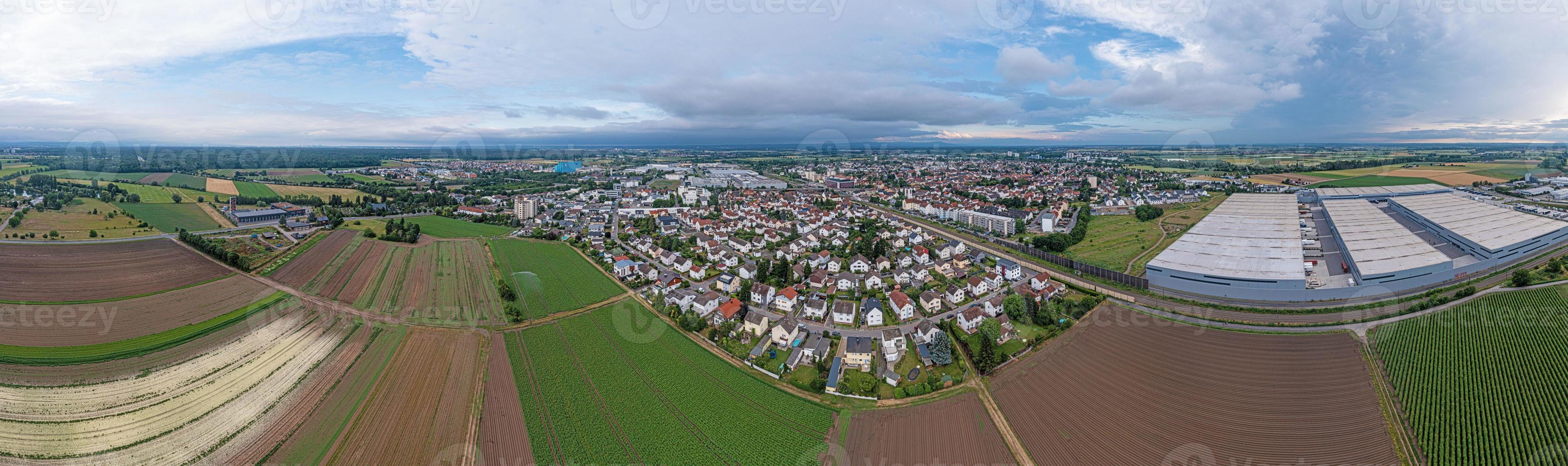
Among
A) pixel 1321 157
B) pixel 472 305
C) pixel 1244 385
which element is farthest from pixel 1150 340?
pixel 1321 157

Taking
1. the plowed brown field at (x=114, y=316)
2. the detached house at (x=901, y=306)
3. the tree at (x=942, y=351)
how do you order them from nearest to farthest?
1. the tree at (x=942, y=351)
2. the plowed brown field at (x=114, y=316)
3. the detached house at (x=901, y=306)

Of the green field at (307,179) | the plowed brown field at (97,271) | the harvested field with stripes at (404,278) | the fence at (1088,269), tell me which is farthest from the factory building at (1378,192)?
the green field at (307,179)

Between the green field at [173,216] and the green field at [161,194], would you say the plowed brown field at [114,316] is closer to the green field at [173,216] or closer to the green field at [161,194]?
the green field at [173,216]

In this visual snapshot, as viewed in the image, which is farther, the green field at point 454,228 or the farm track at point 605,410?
the green field at point 454,228

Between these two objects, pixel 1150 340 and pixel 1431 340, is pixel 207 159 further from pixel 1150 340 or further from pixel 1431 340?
pixel 1431 340

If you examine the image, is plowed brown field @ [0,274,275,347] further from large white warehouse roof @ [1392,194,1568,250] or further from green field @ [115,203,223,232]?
large white warehouse roof @ [1392,194,1568,250]

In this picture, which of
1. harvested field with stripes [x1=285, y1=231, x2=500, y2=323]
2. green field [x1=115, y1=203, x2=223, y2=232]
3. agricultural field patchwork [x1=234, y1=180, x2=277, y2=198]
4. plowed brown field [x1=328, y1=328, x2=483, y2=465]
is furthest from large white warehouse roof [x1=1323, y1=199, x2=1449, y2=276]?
agricultural field patchwork [x1=234, y1=180, x2=277, y2=198]

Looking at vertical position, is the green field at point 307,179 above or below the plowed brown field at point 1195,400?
above
